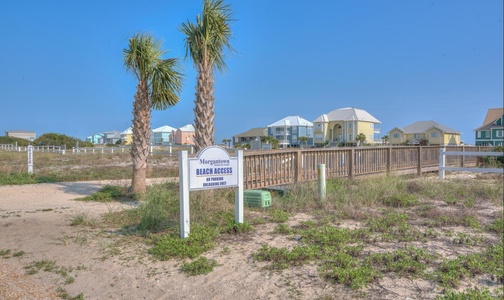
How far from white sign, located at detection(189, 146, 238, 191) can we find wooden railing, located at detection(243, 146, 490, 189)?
102 inches

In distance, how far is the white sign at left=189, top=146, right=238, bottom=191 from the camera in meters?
6.14

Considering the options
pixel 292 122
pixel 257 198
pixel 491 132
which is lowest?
pixel 257 198

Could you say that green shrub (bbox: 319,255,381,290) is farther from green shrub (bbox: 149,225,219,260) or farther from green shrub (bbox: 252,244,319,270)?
green shrub (bbox: 149,225,219,260)

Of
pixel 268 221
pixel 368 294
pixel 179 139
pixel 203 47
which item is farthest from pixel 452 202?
pixel 179 139

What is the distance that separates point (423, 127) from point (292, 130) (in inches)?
986

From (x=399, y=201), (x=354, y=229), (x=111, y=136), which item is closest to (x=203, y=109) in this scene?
(x=399, y=201)

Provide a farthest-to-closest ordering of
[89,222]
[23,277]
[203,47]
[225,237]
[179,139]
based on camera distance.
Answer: [179,139], [203,47], [89,222], [225,237], [23,277]

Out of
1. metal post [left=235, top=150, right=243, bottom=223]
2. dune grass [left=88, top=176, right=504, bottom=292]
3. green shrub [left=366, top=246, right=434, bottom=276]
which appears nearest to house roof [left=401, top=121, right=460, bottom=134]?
dune grass [left=88, top=176, right=504, bottom=292]

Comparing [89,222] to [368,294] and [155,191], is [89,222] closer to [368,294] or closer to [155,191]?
[155,191]

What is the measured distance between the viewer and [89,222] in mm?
7273

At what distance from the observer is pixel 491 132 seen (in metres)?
50.9

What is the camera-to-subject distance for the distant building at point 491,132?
161 feet

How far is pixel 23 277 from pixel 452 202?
8308mm

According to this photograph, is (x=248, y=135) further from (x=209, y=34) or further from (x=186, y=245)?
(x=186, y=245)
